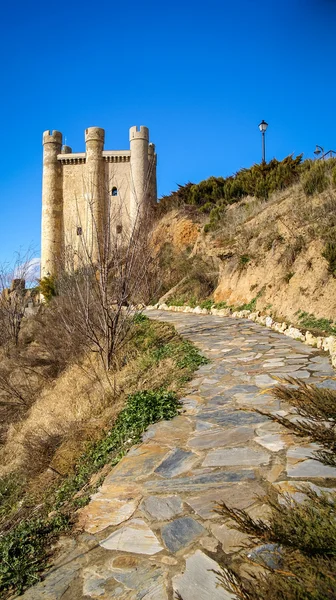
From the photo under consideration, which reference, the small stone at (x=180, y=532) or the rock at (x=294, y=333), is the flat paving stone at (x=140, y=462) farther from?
the rock at (x=294, y=333)

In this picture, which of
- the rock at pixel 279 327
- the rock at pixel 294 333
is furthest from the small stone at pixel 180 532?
the rock at pixel 279 327

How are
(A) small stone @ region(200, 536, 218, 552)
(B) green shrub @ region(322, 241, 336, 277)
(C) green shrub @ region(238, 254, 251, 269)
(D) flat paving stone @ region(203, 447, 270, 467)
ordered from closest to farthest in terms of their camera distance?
(A) small stone @ region(200, 536, 218, 552)
(D) flat paving stone @ region(203, 447, 270, 467)
(B) green shrub @ region(322, 241, 336, 277)
(C) green shrub @ region(238, 254, 251, 269)

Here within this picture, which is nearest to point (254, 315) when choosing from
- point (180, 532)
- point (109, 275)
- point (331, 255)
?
point (331, 255)

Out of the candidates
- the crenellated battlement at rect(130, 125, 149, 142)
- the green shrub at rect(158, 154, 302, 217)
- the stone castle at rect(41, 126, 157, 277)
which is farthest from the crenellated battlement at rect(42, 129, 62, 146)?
the green shrub at rect(158, 154, 302, 217)

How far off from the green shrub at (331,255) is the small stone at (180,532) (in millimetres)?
6974

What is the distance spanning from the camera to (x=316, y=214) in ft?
33.3

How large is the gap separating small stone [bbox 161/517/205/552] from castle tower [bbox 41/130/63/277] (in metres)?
31.5

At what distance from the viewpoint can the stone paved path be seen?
1.97 meters

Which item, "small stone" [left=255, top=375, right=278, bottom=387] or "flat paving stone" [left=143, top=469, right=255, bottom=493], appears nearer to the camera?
"flat paving stone" [left=143, top=469, right=255, bottom=493]

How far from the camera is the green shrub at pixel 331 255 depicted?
8250 millimetres

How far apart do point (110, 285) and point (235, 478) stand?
4.71 metres

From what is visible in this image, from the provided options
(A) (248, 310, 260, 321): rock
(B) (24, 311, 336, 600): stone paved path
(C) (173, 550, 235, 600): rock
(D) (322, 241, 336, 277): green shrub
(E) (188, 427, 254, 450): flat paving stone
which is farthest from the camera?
(A) (248, 310, 260, 321): rock

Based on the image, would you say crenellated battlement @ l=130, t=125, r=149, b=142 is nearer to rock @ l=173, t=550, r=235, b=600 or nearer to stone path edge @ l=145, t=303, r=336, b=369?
stone path edge @ l=145, t=303, r=336, b=369

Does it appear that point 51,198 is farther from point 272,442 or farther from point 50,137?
point 272,442
